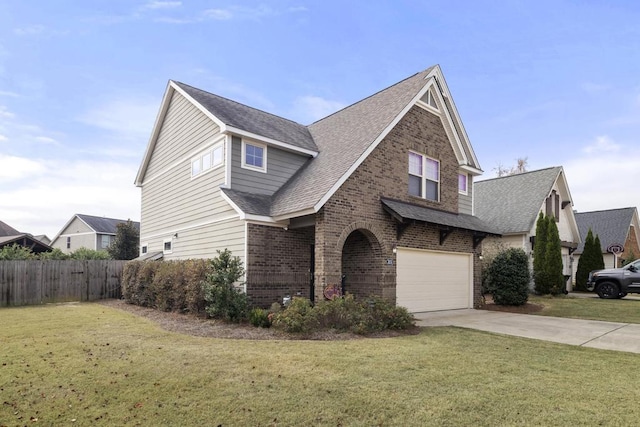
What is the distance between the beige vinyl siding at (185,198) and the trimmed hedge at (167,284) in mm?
1200

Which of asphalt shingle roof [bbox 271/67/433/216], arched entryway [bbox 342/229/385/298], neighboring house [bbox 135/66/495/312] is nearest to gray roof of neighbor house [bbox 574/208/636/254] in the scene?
neighboring house [bbox 135/66/495/312]

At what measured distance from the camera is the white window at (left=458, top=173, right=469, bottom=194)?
663 inches

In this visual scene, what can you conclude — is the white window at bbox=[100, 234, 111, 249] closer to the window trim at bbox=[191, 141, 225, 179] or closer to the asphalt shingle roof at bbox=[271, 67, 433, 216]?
the window trim at bbox=[191, 141, 225, 179]

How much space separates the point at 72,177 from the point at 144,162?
251 inches

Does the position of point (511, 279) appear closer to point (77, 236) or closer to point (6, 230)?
point (6, 230)

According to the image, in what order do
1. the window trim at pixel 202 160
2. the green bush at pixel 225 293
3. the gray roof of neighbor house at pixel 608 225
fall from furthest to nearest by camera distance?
the gray roof of neighbor house at pixel 608 225 → the window trim at pixel 202 160 → the green bush at pixel 225 293

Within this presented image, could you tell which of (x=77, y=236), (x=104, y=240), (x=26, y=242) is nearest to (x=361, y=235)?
(x=26, y=242)

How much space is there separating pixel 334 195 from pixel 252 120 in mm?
5314

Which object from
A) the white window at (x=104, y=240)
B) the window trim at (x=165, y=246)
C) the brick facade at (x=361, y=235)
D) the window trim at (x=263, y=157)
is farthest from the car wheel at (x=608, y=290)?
the white window at (x=104, y=240)

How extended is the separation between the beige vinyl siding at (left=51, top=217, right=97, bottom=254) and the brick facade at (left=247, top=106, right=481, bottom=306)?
35632 mm

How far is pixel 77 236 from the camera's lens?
43.1 m

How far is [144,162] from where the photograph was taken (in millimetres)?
19250

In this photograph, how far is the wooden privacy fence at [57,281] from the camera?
50.9ft

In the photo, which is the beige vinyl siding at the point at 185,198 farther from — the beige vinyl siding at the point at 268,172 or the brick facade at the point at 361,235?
the brick facade at the point at 361,235
